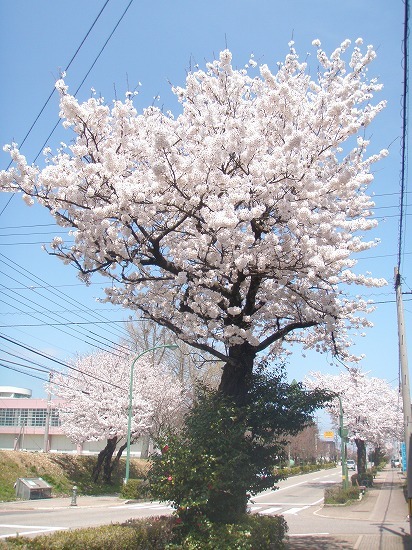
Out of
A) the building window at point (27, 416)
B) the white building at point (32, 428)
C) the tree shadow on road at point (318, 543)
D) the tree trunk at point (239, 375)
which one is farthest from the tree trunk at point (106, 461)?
the building window at point (27, 416)

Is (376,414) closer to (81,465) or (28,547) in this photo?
(81,465)

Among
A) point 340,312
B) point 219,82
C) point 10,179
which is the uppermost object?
point 219,82

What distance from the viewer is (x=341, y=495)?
2803 cm

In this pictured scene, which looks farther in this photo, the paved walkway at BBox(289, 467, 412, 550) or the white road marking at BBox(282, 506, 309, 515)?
the white road marking at BBox(282, 506, 309, 515)

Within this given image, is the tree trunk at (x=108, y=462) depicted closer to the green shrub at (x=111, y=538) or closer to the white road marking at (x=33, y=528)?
the white road marking at (x=33, y=528)

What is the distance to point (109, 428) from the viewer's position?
34.9m

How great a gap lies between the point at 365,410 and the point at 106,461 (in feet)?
63.2

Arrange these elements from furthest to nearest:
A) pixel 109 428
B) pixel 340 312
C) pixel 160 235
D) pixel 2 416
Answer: pixel 2 416 < pixel 109 428 < pixel 340 312 < pixel 160 235

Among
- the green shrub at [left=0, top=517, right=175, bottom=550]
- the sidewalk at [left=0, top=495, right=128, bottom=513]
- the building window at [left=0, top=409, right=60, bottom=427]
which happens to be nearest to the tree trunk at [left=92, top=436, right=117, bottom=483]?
the sidewalk at [left=0, top=495, right=128, bottom=513]

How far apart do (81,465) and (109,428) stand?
4.41 metres

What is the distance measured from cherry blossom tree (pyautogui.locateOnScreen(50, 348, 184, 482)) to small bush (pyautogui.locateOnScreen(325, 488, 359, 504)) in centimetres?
1019

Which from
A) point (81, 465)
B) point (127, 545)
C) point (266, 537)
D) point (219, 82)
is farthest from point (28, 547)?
point (81, 465)

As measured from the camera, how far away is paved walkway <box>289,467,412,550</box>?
43.4 feet

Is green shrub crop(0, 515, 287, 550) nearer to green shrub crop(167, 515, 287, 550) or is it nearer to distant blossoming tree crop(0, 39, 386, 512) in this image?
green shrub crop(167, 515, 287, 550)
